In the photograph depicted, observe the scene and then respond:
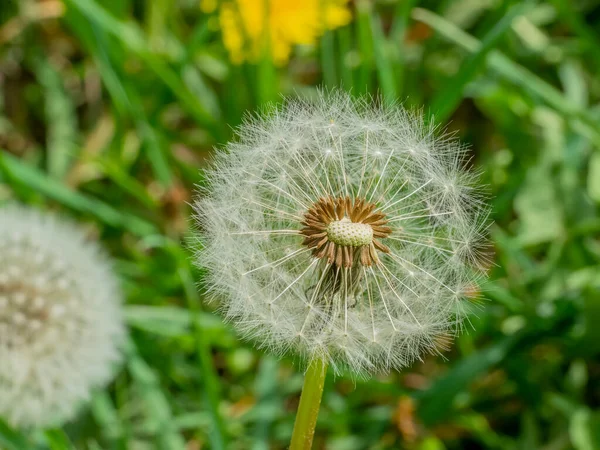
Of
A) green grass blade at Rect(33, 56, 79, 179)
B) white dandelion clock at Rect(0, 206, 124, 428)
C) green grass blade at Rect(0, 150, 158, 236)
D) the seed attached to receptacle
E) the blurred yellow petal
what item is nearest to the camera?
the seed attached to receptacle

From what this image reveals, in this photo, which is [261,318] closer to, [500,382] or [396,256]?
[396,256]

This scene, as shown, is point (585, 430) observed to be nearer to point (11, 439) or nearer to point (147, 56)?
point (11, 439)

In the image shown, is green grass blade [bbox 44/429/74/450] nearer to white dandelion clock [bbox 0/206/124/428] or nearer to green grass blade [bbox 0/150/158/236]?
white dandelion clock [bbox 0/206/124/428]

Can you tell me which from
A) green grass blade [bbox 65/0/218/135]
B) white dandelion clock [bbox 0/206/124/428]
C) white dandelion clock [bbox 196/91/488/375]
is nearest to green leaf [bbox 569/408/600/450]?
white dandelion clock [bbox 196/91/488/375]

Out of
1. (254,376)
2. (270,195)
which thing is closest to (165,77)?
(254,376)

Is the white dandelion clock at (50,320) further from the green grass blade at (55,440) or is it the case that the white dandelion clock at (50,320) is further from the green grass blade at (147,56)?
the green grass blade at (147,56)

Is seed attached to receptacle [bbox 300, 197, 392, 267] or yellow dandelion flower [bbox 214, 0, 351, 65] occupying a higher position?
yellow dandelion flower [bbox 214, 0, 351, 65]

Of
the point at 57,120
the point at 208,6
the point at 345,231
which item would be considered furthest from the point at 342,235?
the point at 57,120
